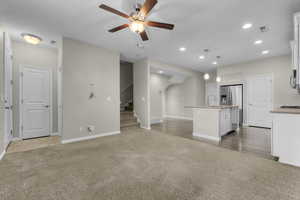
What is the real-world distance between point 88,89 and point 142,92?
2.22m

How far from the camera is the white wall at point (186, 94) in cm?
793

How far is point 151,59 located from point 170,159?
4.19 metres

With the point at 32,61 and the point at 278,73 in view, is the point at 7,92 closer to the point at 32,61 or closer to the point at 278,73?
the point at 32,61

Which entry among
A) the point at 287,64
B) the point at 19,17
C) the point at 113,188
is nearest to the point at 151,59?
the point at 19,17

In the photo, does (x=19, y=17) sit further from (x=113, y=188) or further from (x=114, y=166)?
(x=113, y=188)

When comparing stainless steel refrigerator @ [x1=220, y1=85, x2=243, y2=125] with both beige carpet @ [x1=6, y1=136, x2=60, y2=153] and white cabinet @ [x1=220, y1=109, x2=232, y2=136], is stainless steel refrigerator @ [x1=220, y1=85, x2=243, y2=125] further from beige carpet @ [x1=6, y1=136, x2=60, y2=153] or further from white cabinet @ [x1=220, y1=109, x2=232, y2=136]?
beige carpet @ [x1=6, y1=136, x2=60, y2=153]

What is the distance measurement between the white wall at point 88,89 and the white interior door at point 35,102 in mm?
1287

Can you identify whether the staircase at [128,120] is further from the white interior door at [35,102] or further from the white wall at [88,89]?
A: the white interior door at [35,102]

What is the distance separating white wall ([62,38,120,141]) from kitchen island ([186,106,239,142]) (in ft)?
9.39

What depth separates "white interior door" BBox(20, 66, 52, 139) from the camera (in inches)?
156

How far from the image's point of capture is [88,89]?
4051mm

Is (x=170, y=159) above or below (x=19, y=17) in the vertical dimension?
below

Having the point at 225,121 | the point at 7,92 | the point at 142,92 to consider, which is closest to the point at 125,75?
the point at 142,92

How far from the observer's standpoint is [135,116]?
19.4 ft
